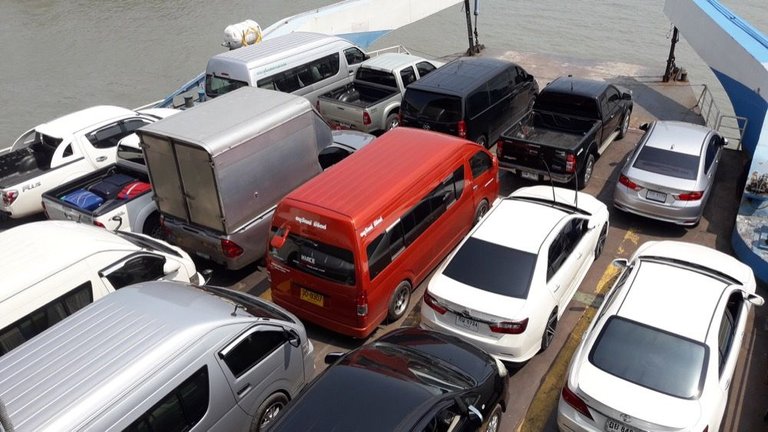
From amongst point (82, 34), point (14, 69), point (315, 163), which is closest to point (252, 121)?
point (315, 163)

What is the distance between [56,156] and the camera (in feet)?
35.1

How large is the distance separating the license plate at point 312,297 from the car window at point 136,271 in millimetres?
1797

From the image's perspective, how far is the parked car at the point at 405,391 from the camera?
15.8 feet

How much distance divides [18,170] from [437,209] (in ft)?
25.6

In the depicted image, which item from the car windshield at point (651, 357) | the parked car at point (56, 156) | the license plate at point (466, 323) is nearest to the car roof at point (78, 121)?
the parked car at point (56, 156)

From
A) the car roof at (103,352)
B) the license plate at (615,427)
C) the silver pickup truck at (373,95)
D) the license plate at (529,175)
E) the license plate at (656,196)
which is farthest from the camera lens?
the silver pickup truck at (373,95)

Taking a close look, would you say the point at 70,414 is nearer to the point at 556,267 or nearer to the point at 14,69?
the point at 556,267

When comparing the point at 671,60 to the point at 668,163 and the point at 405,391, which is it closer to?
the point at 668,163

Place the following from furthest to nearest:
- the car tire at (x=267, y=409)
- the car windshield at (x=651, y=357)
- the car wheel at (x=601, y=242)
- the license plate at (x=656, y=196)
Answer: the license plate at (x=656, y=196), the car wheel at (x=601, y=242), the car tire at (x=267, y=409), the car windshield at (x=651, y=357)

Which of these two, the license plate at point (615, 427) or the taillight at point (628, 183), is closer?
the license plate at point (615, 427)

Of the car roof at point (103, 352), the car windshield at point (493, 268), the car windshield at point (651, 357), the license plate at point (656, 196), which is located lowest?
the license plate at point (656, 196)

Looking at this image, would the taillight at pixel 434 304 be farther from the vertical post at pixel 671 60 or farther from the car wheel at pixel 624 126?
the vertical post at pixel 671 60

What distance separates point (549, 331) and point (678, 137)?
5078 millimetres

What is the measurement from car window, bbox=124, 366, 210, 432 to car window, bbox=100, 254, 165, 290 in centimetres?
240
